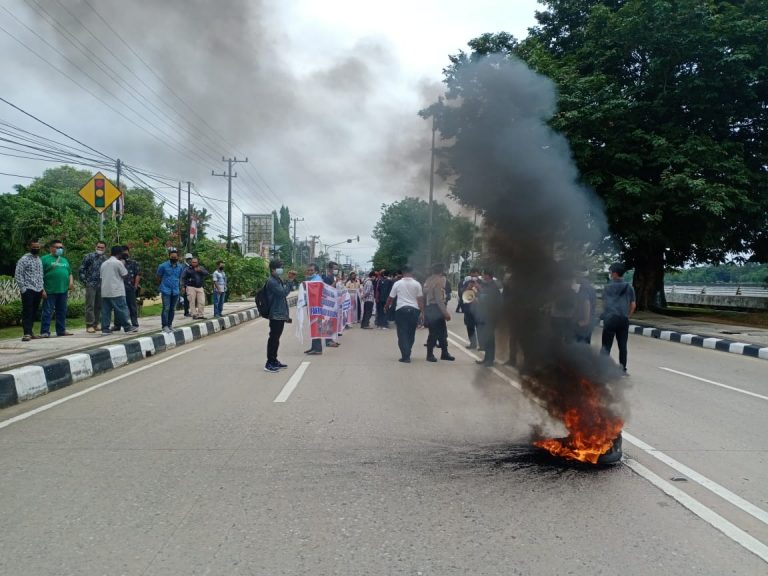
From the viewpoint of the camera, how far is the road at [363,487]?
10.1ft

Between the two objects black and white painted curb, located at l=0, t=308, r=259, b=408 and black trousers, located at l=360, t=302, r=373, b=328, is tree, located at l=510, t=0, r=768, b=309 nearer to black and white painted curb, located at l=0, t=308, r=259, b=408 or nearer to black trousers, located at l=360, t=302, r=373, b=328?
black trousers, located at l=360, t=302, r=373, b=328

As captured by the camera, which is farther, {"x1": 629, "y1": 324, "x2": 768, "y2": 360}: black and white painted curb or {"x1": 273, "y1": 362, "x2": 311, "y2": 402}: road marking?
{"x1": 629, "y1": 324, "x2": 768, "y2": 360}: black and white painted curb

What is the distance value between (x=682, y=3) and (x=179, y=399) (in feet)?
57.1

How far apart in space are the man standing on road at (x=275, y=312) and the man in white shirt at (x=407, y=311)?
2.00 meters

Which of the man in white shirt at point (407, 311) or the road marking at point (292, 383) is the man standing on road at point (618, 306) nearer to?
the man in white shirt at point (407, 311)

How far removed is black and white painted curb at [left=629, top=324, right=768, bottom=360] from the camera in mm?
13213

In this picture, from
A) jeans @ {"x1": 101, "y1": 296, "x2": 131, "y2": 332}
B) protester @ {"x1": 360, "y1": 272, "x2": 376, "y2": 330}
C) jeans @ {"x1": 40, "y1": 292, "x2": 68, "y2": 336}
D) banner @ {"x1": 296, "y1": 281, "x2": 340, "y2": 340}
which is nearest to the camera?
banner @ {"x1": 296, "y1": 281, "x2": 340, "y2": 340}

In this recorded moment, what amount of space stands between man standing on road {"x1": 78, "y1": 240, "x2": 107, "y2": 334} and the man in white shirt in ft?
20.3

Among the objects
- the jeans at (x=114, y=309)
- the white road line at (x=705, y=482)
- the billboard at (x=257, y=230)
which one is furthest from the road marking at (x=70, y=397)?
the billboard at (x=257, y=230)

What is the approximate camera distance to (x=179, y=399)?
7.16 meters

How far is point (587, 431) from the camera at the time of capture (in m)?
4.71

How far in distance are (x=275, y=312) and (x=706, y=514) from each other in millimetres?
6593

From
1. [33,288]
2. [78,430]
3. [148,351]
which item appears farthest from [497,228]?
[33,288]

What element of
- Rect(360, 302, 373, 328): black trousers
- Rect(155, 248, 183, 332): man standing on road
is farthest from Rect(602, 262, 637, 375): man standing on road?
Rect(360, 302, 373, 328): black trousers
